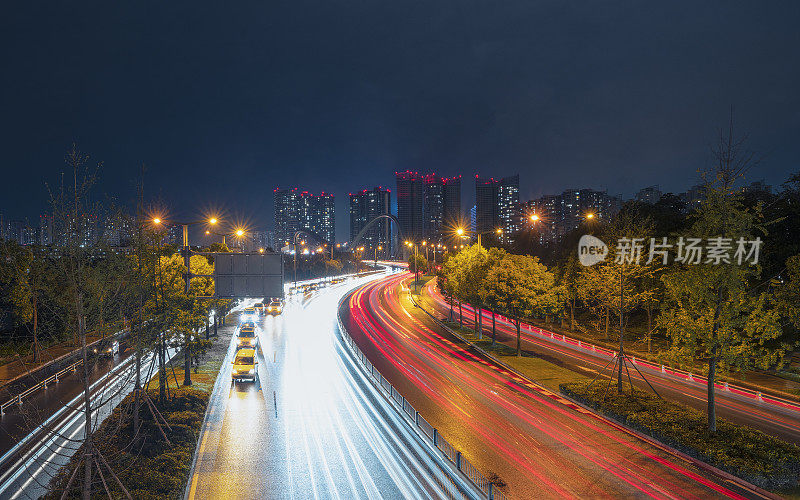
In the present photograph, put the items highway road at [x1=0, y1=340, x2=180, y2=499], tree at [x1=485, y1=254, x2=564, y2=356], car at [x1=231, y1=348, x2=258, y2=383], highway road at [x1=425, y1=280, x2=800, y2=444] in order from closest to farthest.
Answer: highway road at [x1=0, y1=340, x2=180, y2=499] < highway road at [x1=425, y1=280, x2=800, y2=444] < car at [x1=231, y1=348, x2=258, y2=383] < tree at [x1=485, y1=254, x2=564, y2=356]

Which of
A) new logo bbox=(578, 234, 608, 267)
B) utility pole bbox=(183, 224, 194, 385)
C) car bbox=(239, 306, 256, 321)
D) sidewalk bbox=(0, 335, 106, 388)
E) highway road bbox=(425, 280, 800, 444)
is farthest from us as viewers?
car bbox=(239, 306, 256, 321)

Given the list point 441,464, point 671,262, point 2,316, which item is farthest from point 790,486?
point 2,316

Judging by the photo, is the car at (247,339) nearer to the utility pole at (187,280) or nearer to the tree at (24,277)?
the utility pole at (187,280)

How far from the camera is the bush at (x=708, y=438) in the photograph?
14.3 m

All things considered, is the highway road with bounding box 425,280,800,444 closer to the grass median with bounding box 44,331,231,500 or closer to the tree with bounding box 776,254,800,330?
the tree with bounding box 776,254,800,330

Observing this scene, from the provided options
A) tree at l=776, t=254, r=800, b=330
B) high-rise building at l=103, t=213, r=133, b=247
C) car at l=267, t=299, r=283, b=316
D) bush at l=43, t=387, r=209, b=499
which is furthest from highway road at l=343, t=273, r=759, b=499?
car at l=267, t=299, r=283, b=316

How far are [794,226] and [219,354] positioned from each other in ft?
134

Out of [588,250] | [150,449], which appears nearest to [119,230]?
[150,449]

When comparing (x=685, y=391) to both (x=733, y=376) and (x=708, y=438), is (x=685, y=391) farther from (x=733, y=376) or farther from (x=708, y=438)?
(x=708, y=438)

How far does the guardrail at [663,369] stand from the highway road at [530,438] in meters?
5.95

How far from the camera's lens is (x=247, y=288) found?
891 inches

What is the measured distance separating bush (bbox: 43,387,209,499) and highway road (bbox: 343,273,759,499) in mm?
10225

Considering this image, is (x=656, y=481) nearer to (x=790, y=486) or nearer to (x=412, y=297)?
(x=790, y=486)

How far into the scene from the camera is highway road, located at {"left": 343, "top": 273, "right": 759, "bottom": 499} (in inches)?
563
